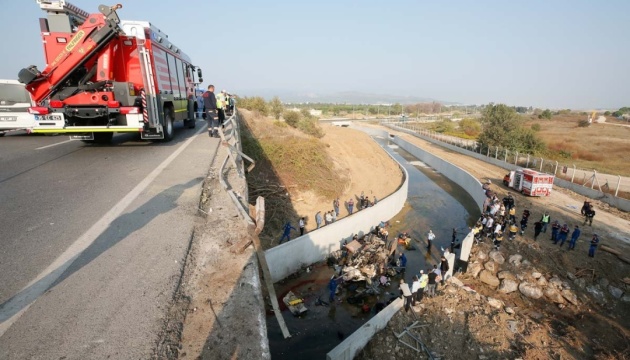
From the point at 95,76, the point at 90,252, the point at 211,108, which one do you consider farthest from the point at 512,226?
the point at 95,76

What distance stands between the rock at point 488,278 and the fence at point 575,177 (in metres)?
12.7

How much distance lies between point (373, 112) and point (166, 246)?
15171cm

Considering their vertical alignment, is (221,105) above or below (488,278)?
above

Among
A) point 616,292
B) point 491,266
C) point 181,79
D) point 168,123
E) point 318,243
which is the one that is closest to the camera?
point 168,123

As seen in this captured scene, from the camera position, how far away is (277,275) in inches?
503

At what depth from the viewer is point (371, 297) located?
1261 cm

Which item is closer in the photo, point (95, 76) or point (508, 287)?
point (95, 76)

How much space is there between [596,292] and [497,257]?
3544mm

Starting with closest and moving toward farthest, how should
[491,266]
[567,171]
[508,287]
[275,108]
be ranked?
[508,287]
[491,266]
[567,171]
[275,108]

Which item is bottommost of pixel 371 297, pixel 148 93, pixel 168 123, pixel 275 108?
pixel 371 297

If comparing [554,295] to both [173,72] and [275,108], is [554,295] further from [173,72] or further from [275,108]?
[275,108]

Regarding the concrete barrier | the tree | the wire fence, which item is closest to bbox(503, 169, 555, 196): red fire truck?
the wire fence

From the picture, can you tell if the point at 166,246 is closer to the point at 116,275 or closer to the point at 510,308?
the point at 116,275

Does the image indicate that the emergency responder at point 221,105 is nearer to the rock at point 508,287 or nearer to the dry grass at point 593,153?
the rock at point 508,287
